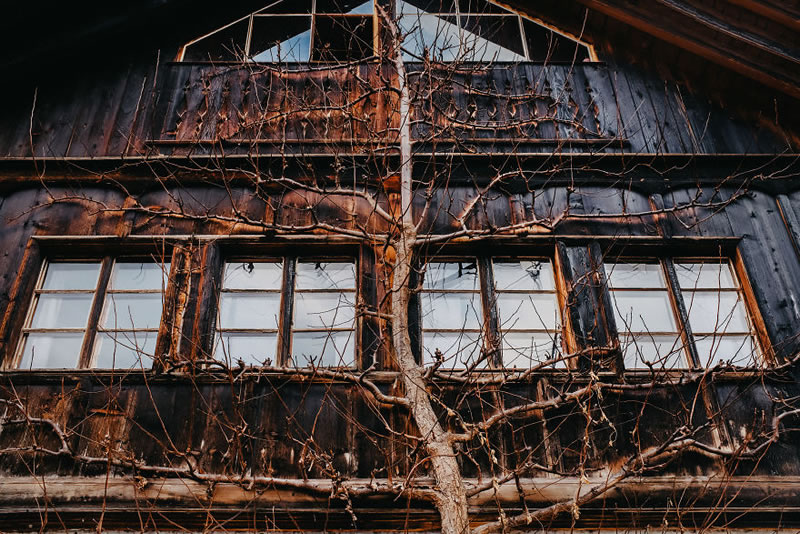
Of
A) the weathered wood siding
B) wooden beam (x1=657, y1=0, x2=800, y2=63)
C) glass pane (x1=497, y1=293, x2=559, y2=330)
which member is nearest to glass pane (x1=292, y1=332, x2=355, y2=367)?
glass pane (x1=497, y1=293, x2=559, y2=330)

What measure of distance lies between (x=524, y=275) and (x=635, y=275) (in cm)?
109

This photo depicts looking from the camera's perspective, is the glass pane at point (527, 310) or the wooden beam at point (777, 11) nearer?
the glass pane at point (527, 310)

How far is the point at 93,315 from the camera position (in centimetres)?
593

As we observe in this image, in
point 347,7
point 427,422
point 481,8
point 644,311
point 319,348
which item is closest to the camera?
point 427,422

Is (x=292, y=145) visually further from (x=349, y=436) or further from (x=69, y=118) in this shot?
(x=349, y=436)

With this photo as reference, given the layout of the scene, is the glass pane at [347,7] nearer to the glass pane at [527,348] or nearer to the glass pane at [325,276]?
the glass pane at [325,276]

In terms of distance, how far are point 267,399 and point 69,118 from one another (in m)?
4.13

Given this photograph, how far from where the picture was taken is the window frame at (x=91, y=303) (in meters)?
5.68

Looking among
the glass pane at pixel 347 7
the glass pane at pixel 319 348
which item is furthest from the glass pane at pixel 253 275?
the glass pane at pixel 347 7

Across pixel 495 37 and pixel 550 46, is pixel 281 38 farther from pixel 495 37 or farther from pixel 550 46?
pixel 550 46

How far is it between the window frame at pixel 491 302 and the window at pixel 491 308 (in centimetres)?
1

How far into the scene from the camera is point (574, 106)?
736 cm

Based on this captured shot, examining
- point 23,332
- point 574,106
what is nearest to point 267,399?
point 23,332

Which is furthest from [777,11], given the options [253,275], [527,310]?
[253,275]
